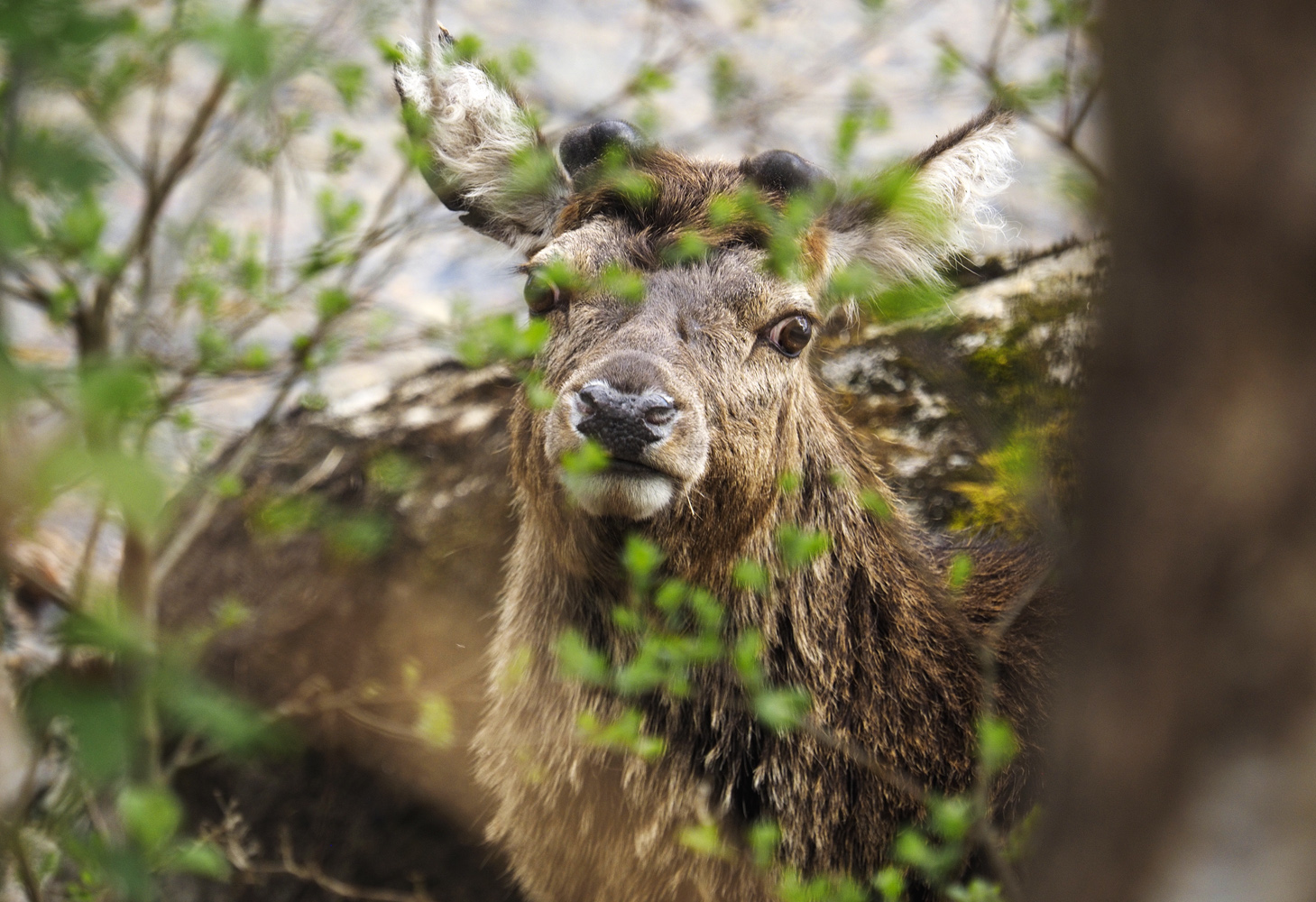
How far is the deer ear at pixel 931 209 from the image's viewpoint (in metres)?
4.45

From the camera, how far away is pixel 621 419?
3514mm

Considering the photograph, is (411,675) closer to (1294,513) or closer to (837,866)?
(837,866)

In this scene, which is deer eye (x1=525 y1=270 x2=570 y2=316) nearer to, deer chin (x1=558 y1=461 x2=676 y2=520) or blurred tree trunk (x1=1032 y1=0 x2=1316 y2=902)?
deer chin (x1=558 y1=461 x2=676 y2=520)

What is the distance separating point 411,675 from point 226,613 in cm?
126

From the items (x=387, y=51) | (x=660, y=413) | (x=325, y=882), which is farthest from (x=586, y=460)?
(x=325, y=882)

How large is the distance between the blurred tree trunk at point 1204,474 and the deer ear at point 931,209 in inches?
109

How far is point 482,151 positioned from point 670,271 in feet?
4.21

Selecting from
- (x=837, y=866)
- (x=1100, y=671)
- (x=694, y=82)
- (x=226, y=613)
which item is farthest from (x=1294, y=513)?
(x=694, y=82)

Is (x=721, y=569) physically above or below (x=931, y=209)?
below

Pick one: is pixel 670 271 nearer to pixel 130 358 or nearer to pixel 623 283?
pixel 623 283

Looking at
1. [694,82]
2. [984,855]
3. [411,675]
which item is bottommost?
[411,675]

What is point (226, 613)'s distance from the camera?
5.20 m

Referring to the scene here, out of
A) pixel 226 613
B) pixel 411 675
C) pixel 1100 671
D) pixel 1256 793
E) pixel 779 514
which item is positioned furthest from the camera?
pixel 411 675

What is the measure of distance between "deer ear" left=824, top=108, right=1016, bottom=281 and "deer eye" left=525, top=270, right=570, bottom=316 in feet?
4.16
